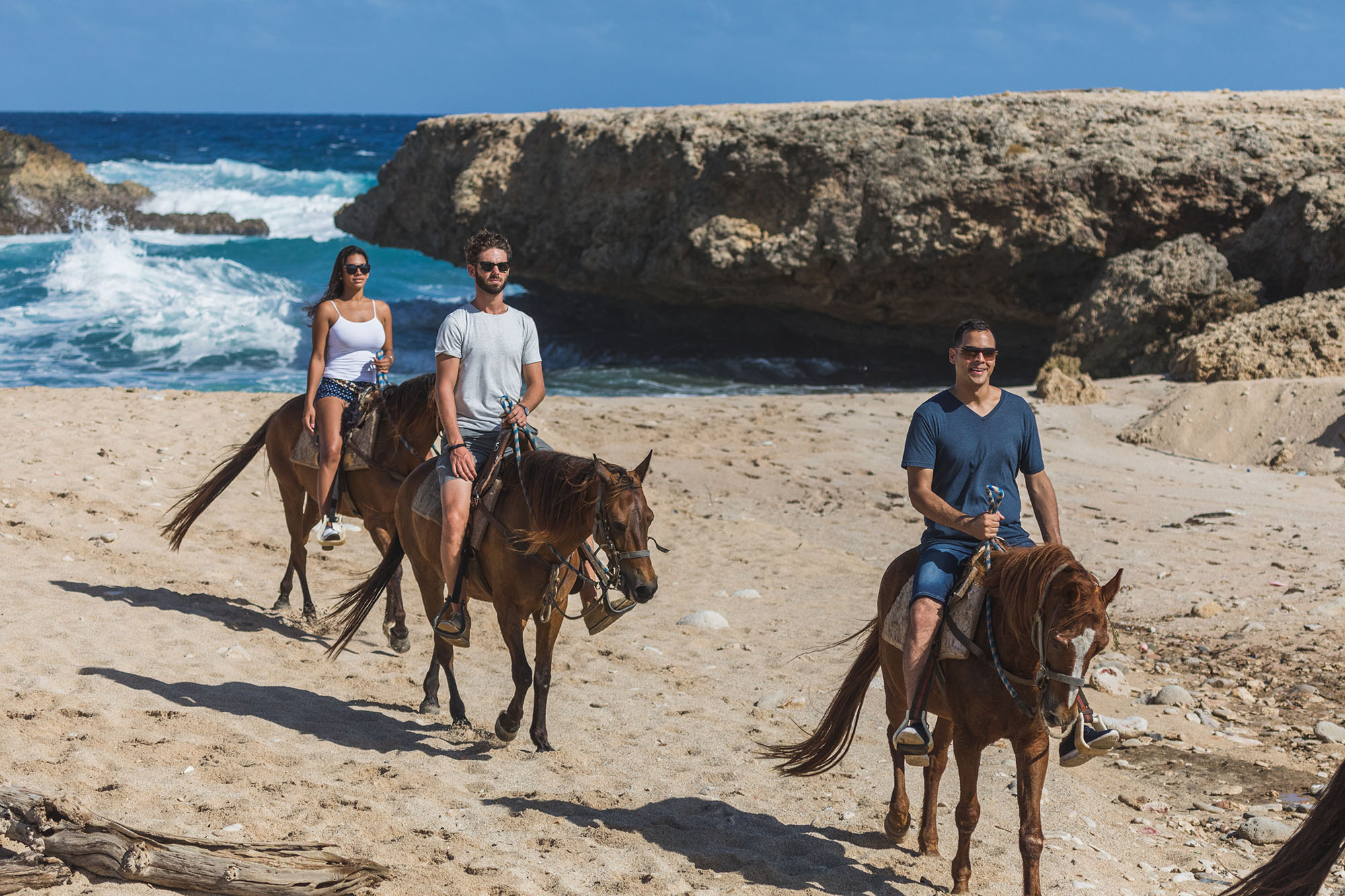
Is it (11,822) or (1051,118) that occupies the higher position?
(1051,118)

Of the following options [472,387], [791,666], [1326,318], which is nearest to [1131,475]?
[1326,318]

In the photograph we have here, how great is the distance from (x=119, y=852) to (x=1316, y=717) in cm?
592

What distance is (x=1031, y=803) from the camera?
376cm

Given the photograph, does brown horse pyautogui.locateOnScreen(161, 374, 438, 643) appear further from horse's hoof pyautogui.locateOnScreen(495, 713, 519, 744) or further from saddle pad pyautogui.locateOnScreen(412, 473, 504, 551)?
horse's hoof pyautogui.locateOnScreen(495, 713, 519, 744)

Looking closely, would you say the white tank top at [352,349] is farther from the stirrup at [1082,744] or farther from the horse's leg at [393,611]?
the stirrup at [1082,744]

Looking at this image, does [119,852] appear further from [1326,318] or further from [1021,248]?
[1021,248]

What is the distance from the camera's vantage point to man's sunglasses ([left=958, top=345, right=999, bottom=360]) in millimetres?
3961

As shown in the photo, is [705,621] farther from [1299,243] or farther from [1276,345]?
[1299,243]

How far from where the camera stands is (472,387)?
523cm

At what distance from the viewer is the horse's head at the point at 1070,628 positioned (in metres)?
3.34

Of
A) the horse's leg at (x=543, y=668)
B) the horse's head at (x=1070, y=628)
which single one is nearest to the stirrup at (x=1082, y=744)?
the horse's head at (x=1070, y=628)

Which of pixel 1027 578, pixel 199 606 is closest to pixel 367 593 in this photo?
pixel 199 606

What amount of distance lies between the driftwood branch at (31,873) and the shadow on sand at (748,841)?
1696mm

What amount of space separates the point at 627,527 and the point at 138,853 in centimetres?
203
